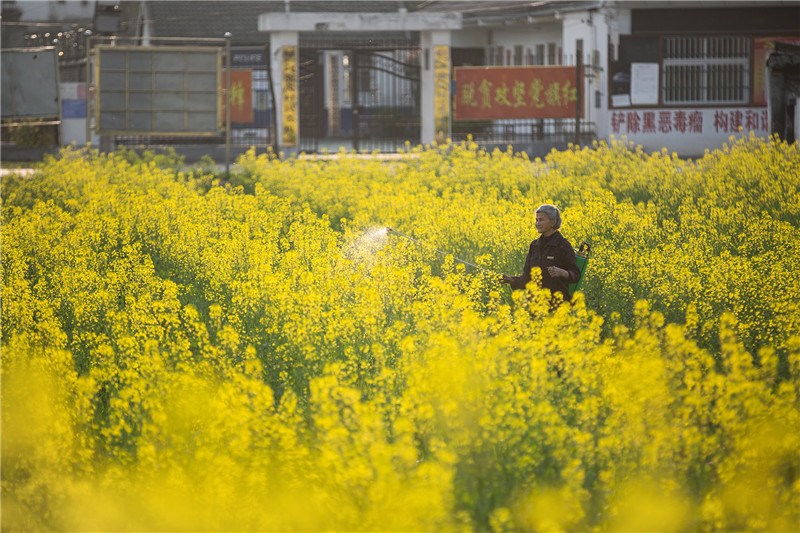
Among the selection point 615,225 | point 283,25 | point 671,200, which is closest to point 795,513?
point 615,225

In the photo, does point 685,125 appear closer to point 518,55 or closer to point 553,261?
point 518,55

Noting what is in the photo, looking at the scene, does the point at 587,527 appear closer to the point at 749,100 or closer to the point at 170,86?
the point at 170,86

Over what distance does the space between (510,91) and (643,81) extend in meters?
2.84

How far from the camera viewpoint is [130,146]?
21500mm

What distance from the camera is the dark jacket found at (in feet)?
20.6

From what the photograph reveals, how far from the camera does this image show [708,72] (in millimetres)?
22172

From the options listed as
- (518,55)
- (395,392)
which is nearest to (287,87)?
(518,55)

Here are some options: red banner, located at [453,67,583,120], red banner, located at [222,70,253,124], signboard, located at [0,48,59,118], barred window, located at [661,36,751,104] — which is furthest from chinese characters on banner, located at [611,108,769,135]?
signboard, located at [0,48,59,118]

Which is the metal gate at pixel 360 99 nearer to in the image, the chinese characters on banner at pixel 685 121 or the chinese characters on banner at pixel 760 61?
the chinese characters on banner at pixel 685 121

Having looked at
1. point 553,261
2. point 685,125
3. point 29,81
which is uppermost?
point 29,81

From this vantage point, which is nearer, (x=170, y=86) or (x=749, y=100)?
(x=170, y=86)

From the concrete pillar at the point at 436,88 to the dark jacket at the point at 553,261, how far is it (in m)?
14.7

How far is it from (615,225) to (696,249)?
163 cm

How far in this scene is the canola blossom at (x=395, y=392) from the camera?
3.78m
